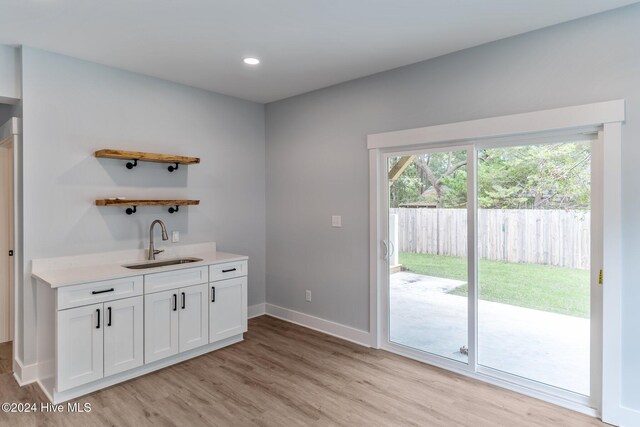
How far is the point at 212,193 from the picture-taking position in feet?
13.8

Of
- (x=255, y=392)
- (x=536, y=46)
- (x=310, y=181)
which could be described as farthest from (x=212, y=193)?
(x=536, y=46)

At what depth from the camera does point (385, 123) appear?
354cm

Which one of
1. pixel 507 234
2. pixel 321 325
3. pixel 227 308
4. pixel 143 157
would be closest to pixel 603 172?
pixel 507 234

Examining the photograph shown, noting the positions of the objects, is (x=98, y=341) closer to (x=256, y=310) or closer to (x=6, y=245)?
(x=6, y=245)

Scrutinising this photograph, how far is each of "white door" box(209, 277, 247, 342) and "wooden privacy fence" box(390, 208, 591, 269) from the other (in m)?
1.64

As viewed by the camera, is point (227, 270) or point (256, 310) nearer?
point (227, 270)

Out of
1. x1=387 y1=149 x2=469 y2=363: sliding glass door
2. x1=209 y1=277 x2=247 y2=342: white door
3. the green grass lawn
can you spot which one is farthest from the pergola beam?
x1=209 y1=277 x2=247 y2=342: white door

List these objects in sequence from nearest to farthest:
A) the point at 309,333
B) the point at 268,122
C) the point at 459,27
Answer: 1. the point at 459,27
2. the point at 309,333
3. the point at 268,122

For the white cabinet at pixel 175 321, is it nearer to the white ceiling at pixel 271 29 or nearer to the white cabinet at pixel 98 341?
the white cabinet at pixel 98 341

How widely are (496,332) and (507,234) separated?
80 cm

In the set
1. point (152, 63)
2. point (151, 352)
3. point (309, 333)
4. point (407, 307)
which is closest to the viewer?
point (151, 352)

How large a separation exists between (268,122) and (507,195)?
2.93m

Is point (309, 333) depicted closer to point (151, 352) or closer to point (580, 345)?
point (151, 352)

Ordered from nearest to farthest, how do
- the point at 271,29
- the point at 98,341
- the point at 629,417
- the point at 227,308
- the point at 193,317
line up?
1. the point at 629,417
2. the point at 271,29
3. the point at 98,341
4. the point at 193,317
5. the point at 227,308
